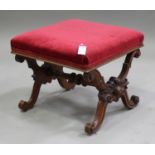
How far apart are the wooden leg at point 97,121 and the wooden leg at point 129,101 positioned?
184 millimetres

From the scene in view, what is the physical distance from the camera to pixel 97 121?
2154 mm

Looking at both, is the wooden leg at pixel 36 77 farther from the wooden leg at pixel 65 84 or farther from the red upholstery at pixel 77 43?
the wooden leg at pixel 65 84

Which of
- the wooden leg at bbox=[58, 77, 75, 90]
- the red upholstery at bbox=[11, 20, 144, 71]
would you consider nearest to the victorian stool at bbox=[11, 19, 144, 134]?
the red upholstery at bbox=[11, 20, 144, 71]

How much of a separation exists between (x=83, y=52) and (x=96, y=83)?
0.81 ft

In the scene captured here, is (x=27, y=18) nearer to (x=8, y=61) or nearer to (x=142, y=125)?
(x=8, y=61)

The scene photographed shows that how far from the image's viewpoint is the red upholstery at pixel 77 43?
1.97 metres

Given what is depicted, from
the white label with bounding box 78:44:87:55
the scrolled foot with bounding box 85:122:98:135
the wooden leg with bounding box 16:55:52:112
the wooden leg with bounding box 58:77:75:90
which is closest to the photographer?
the white label with bounding box 78:44:87:55

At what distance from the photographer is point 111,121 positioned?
2.26m

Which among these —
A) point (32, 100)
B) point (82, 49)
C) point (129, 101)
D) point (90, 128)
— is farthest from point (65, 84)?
point (82, 49)

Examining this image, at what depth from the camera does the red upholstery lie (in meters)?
1.97

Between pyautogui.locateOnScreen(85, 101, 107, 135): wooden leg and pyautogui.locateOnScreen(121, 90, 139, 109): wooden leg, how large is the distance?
0.18 metres

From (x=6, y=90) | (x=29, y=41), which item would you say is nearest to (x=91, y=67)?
(x=29, y=41)

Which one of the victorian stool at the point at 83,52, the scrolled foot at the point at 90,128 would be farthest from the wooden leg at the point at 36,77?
the scrolled foot at the point at 90,128

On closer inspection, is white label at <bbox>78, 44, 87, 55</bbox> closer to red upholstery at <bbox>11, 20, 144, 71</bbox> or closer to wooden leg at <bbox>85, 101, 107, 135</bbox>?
red upholstery at <bbox>11, 20, 144, 71</bbox>
